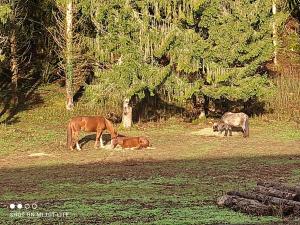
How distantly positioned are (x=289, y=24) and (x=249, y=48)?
65.9ft

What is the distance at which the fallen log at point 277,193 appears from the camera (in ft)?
33.6

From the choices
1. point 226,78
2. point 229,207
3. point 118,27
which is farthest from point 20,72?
point 229,207

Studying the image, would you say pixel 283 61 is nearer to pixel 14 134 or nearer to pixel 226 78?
pixel 226 78

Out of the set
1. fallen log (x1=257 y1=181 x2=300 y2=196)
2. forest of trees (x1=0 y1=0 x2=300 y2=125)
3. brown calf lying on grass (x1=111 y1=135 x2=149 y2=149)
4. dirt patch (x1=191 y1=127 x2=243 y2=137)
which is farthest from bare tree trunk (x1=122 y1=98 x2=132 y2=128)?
fallen log (x1=257 y1=181 x2=300 y2=196)

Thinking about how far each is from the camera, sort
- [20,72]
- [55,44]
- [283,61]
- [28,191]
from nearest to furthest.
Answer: [28,191], [55,44], [20,72], [283,61]

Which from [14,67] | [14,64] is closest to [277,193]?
[14,64]

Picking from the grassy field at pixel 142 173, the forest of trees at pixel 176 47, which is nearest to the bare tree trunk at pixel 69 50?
the forest of trees at pixel 176 47

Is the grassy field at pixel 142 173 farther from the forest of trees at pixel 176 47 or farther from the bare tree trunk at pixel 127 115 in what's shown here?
Answer: the forest of trees at pixel 176 47

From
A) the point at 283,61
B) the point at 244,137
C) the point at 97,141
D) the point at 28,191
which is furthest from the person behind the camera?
the point at 283,61

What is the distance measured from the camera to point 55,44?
37.0 metres

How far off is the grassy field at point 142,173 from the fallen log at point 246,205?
23cm

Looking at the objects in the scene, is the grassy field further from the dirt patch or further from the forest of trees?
the forest of trees

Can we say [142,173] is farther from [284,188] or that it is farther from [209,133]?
[209,133]

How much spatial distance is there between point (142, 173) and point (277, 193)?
594 cm
